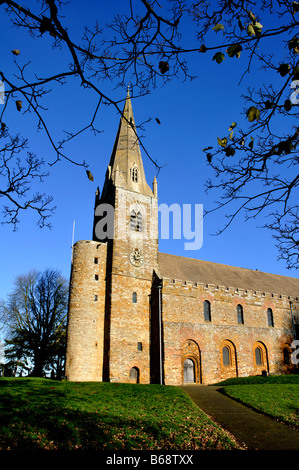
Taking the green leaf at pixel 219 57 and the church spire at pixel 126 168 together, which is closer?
the green leaf at pixel 219 57

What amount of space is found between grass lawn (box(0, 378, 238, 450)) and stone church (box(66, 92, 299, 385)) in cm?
1062

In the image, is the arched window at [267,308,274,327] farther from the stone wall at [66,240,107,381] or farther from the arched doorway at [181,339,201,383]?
the stone wall at [66,240,107,381]

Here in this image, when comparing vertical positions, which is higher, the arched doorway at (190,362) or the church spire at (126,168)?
the church spire at (126,168)

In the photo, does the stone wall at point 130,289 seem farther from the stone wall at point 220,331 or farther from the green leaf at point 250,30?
the green leaf at point 250,30

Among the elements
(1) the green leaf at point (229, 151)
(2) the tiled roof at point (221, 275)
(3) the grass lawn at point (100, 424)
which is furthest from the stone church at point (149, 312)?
(1) the green leaf at point (229, 151)

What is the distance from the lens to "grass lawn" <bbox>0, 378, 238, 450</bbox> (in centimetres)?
786

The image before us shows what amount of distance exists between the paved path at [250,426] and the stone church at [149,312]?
9519 mm

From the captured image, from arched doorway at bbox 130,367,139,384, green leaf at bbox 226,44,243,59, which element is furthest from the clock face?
green leaf at bbox 226,44,243,59

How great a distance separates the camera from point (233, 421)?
11.8 meters

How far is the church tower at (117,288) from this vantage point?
967 inches

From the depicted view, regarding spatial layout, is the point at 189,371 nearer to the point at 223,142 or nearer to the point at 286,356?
the point at 286,356

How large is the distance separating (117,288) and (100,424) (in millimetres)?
16815

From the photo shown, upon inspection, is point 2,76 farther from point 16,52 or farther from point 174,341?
point 174,341

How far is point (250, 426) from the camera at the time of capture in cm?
1105
